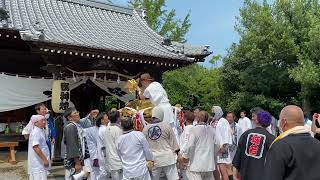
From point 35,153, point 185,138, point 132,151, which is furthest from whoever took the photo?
point 185,138

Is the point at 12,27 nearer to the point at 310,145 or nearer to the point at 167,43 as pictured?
the point at 167,43

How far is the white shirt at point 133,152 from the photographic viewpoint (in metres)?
5.75

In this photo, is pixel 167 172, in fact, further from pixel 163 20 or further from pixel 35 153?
pixel 163 20

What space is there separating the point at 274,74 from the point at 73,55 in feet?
40.8

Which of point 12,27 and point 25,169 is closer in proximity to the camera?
point 25,169

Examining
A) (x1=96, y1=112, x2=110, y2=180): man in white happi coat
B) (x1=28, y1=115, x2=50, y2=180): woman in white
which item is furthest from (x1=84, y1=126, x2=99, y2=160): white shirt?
(x1=28, y1=115, x2=50, y2=180): woman in white

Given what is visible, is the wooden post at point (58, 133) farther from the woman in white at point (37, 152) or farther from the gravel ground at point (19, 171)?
the woman in white at point (37, 152)

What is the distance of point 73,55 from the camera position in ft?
39.6

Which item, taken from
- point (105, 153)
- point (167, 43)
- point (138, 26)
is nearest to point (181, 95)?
point (138, 26)

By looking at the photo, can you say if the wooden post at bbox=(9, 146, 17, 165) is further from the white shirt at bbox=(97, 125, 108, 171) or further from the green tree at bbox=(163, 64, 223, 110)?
the green tree at bbox=(163, 64, 223, 110)

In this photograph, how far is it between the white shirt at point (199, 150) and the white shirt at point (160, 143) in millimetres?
581

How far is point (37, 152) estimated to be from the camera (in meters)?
6.23

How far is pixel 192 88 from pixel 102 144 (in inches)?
686

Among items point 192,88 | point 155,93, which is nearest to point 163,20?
point 192,88
